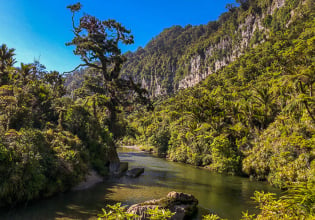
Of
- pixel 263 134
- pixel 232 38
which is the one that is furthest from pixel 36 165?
pixel 232 38

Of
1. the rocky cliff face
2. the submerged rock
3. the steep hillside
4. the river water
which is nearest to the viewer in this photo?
the river water

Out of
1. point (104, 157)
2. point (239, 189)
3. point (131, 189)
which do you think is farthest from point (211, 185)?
point (104, 157)

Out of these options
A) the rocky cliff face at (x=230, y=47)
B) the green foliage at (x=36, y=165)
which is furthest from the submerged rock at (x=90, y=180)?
the rocky cliff face at (x=230, y=47)

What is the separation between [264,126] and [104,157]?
25.3m

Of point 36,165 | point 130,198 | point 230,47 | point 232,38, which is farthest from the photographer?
point 232,38

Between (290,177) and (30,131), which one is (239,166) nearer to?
(290,177)

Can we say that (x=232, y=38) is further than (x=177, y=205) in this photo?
Yes

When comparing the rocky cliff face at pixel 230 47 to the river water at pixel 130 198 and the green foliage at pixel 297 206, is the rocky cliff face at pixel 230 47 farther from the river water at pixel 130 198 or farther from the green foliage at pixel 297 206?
the green foliage at pixel 297 206

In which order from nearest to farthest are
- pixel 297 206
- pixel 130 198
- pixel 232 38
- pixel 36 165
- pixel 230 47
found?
1. pixel 297 206
2. pixel 36 165
3. pixel 130 198
4. pixel 230 47
5. pixel 232 38

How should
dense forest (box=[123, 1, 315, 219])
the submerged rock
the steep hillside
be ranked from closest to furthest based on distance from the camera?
the submerged rock → dense forest (box=[123, 1, 315, 219]) → the steep hillside

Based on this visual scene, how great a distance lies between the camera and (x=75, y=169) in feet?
57.0

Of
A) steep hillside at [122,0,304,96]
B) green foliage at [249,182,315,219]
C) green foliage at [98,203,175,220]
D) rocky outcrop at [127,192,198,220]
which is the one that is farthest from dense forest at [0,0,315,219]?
steep hillside at [122,0,304,96]

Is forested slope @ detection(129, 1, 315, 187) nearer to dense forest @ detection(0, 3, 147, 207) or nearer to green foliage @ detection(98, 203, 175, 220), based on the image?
dense forest @ detection(0, 3, 147, 207)

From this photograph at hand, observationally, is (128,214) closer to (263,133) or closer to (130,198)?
(130,198)
